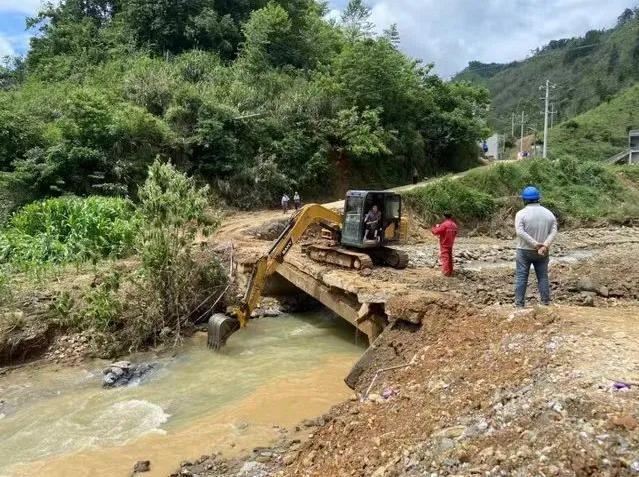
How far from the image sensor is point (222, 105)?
2541cm

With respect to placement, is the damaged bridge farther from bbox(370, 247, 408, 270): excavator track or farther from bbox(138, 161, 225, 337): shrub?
bbox(138, 161, 225, 337): shrub

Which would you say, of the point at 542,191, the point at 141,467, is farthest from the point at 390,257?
the point at 542,191

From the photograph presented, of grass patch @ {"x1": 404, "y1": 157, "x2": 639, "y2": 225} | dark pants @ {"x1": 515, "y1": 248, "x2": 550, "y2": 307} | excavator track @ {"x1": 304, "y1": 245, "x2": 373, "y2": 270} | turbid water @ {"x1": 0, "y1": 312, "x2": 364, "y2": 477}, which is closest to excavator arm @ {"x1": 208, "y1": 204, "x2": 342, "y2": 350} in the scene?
turbid water @ {"x1": 0, "y1": 312, "x2": 364, "y2": 477}

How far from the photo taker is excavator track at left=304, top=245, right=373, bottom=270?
42.2ft

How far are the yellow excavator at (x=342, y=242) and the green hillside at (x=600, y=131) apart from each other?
59052 mm

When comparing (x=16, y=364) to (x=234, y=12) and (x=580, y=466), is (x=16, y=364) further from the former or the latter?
(x=234, y=12)

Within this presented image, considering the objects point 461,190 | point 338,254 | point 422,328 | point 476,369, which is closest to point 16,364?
point 338,254

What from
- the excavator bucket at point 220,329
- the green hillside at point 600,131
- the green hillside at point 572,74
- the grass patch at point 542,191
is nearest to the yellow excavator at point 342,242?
the excavator bucket at point 220,329

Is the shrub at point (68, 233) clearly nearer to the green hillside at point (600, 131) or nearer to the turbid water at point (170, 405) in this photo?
the turbid water at point (170, 405)

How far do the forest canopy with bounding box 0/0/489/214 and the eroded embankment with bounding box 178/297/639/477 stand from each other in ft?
56.1

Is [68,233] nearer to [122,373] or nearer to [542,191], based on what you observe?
[122,373]

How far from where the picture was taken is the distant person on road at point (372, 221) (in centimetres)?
1291

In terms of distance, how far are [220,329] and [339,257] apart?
357cm

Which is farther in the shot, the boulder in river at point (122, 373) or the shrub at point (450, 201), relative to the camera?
the shrub at point (450, 201)
